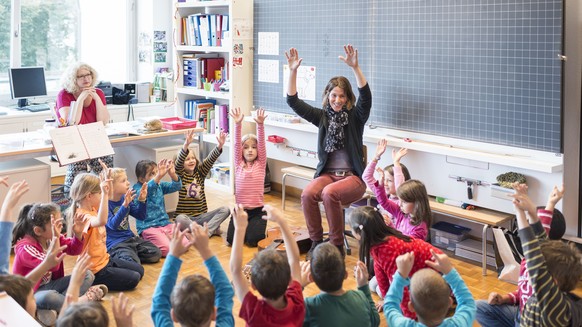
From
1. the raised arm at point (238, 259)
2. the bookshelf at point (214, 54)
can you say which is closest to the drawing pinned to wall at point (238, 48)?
the bookshelf at point (214, 54)

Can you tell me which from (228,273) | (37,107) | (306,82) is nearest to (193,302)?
(228,273)

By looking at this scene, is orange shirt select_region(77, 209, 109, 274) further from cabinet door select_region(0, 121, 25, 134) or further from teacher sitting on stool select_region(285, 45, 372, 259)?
cabinet door select_region(0, 121, 25, 134)

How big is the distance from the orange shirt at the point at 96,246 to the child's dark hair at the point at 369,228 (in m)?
1.55

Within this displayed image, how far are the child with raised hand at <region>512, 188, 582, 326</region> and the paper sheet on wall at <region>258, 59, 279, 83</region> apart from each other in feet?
12.6

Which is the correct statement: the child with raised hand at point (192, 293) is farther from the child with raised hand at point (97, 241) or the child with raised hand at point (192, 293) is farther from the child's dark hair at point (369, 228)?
the child with raised hand at point (97, 241)

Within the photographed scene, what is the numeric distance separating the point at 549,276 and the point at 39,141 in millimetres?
3904

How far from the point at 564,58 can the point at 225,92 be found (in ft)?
10.8

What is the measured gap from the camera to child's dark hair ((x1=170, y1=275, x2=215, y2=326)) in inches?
84.6

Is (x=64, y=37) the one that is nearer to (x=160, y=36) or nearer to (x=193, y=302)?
(x=160, y=36)

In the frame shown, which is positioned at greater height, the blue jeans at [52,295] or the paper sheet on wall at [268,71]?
the paper sheet on wall at [268,71]

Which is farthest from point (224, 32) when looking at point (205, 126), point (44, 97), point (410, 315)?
point (410, 315)

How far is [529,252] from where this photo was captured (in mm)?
2402

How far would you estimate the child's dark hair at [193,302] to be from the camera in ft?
7.05

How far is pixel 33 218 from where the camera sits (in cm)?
340
